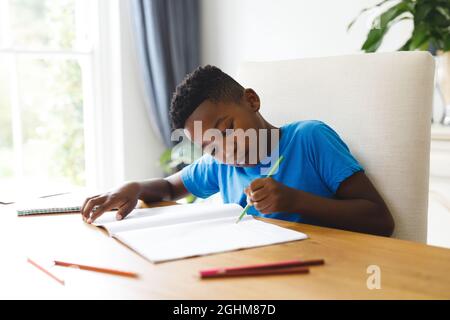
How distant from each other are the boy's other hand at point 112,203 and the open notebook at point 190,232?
0.02 m

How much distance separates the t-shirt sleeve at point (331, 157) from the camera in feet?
3.20

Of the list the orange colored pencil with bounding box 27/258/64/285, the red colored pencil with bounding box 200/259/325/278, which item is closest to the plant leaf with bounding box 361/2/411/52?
the red colored pencil with bounding box 200/259/325/278

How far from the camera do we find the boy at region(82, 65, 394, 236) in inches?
35.7

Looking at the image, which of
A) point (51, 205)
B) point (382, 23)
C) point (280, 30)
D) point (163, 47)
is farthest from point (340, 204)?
point (163, 47)

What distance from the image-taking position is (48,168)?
2.48 metres

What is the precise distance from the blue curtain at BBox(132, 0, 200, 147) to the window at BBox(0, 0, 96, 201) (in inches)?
10.6

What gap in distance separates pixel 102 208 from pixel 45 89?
5.32 ft

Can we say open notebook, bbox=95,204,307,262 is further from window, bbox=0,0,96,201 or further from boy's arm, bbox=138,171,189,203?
window, bbox=0,0,96,201

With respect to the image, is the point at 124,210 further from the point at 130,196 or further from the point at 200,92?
the point at 200,92

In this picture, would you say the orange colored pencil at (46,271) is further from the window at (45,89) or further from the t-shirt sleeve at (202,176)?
the window at (45,89)

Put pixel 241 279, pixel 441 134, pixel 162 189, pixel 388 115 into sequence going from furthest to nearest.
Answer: pixel 441 134, pixel 162 189, pixel 388 115, pixel 241 279

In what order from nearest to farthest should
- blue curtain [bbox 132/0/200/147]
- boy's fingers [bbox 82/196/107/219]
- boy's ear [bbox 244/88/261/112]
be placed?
boy's fingers [bbox 82/196/107/219] → boy's ear [bbox 244/88/261/112] → blue curtain [bbox 132/0/200/147]

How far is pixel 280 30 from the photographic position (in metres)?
2.42
